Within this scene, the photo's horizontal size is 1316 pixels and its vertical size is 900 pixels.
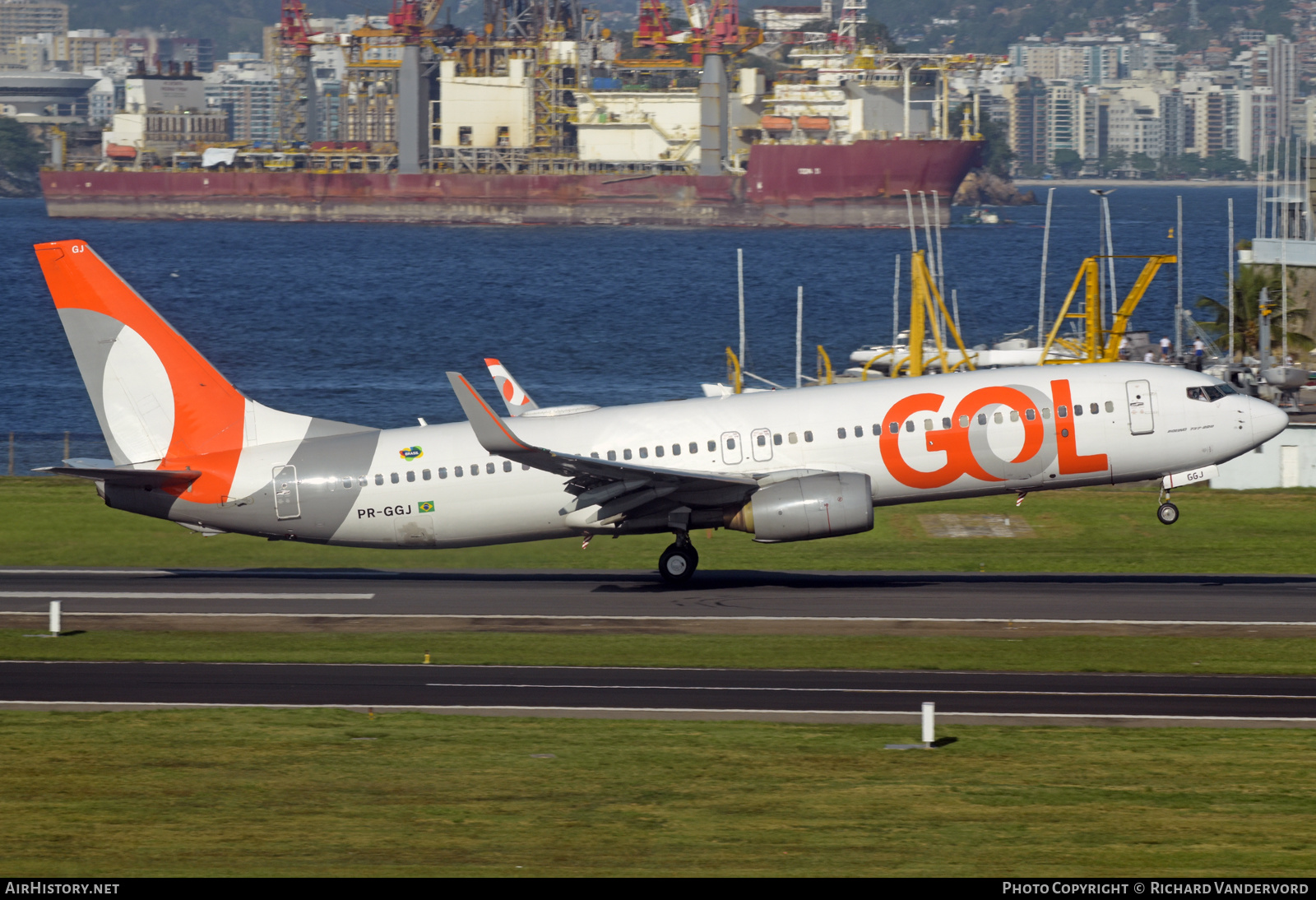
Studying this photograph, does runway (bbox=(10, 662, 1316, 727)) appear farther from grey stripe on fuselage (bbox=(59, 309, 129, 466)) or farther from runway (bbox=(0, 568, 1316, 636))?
grey stripe on fuselage (bbox=(59, 309, 129, 466))

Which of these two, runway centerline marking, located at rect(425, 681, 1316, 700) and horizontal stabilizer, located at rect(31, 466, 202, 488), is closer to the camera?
runway centerline marking, located at rect(425, 681, 1316, 700)

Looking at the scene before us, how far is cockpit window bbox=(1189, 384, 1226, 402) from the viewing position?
110 ft

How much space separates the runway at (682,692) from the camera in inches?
928

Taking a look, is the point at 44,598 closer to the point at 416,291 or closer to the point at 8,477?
the point at 8,477

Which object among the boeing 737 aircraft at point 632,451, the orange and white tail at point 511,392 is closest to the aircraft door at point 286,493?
the boeing 737 aircraft at point 632,451

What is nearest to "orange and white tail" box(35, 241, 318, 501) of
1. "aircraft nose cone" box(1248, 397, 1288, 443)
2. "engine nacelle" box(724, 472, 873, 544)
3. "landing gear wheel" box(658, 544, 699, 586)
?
"landing gear wheel" box(658, 544, 699, 586)

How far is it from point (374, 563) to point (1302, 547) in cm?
2449

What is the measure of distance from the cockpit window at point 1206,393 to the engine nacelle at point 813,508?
24.6 ft

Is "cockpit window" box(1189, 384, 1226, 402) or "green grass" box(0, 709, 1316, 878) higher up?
"cockpit window" box(1189, 384, 1226, 402)

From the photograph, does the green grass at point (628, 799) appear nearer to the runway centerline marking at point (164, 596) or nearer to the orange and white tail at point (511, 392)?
the runway centerline marking at point (164, 596)

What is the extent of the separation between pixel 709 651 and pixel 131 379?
50.7 ft

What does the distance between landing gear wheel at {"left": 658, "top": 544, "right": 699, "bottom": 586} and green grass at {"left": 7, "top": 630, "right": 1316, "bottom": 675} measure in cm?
543

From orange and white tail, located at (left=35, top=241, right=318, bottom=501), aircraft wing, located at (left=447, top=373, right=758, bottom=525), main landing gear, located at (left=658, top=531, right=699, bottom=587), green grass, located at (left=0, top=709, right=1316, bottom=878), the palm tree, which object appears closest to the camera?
green grass, located at (left=0, top=709, right=1316, bottom=878)
